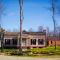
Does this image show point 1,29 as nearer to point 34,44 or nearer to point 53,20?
point 34,44

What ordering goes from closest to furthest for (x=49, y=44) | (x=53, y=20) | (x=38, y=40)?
1. (x=53, y=20)
2. (x=38, y=40)
3. (x=49, y=44)

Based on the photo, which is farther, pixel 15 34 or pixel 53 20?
pixel 15 34

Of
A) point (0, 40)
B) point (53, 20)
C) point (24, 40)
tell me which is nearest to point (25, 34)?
point (24, 40)

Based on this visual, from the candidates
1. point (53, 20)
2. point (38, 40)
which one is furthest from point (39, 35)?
point (53, 20)

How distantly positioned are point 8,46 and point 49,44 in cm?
1377

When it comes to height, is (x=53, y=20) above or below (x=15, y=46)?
above

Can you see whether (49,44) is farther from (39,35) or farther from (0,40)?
(0,40)

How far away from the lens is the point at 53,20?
182ft

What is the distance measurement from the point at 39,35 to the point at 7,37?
313 inches

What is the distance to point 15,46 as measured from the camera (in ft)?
206

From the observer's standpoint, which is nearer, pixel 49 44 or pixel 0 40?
pixel 0 40

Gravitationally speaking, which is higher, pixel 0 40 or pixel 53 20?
pixel 53 20

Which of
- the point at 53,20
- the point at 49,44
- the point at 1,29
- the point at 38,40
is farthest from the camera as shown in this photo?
the point at 49,44

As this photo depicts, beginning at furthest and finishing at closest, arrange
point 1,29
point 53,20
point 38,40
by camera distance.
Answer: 1. point 38,40
2. point 1,29
3. point 53,20
